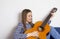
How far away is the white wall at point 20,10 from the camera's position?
90.7 inches

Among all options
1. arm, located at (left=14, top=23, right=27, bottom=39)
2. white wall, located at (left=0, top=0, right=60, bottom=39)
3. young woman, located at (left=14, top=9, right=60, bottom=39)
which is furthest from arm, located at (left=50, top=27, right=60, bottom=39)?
arm, located at (left=14, top=23, right=27, bottom=39)

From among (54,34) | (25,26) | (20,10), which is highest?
(20,10)

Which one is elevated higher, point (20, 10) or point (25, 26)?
point (20, 10)

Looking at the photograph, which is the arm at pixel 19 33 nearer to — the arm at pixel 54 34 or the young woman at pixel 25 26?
the young woman at pixel 25 26

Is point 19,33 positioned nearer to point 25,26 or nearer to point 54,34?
point 25,26

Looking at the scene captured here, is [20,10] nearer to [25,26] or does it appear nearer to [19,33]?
[25,26]

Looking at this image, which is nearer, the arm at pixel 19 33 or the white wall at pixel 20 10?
the arm at pixel 19 33

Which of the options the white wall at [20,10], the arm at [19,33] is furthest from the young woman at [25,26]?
the white wall at [20,10]

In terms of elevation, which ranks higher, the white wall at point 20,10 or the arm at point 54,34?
the white wall at point 20,10

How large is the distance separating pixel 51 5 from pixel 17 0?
0.49 meters

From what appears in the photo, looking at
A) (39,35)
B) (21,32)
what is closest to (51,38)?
(39,35)

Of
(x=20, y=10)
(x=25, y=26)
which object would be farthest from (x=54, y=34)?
(x=20, y=10)

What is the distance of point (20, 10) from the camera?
2.32 m

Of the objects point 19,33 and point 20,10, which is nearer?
point 19,33
